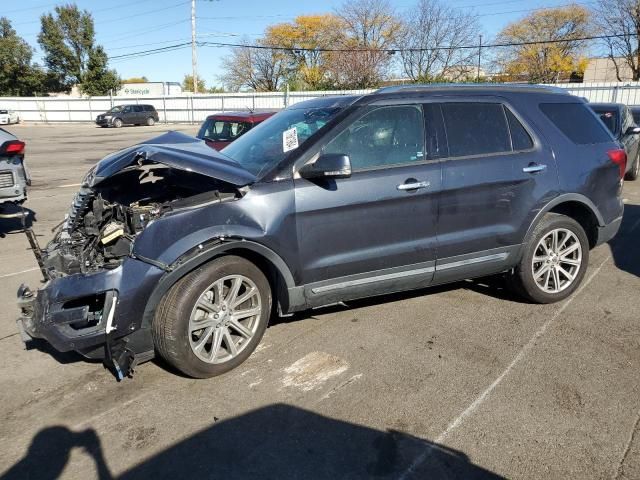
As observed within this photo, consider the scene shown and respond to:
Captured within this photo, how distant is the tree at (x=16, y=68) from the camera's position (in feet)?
196

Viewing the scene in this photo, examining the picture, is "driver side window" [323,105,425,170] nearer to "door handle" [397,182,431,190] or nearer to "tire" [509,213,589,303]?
"door handle" [397,182,431,190]

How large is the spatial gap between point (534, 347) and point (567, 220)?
1.39m

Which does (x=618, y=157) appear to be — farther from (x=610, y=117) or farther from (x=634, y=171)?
(x=634, y=171)

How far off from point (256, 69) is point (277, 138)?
66.3 metres

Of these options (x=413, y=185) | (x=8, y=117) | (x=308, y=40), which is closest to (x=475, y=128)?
(x=413, y=185)

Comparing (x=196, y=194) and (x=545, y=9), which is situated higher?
(x=545, y=9)

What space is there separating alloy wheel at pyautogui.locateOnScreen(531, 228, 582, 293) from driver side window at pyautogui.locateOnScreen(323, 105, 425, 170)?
1.52m

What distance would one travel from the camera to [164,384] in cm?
356

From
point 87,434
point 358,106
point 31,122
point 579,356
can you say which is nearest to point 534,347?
point 579,356

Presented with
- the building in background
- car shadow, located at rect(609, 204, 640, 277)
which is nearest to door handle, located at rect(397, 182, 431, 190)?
car shadow, located at rect(609, 204, 640, 277)

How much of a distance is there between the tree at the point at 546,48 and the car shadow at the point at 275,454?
60.3m

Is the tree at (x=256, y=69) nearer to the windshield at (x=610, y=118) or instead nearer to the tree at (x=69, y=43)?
the tree at (x=69, y=43)

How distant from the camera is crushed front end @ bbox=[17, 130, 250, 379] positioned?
10.6 ft

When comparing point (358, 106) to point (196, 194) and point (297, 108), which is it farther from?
point (196, 194)
